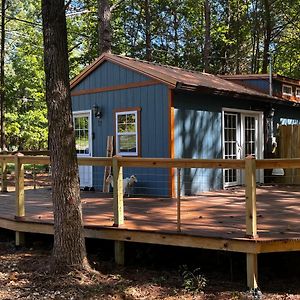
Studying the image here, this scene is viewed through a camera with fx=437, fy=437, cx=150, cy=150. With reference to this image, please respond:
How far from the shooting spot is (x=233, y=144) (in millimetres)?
11242

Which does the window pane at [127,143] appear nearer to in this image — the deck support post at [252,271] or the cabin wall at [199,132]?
the cabin wall at [199,132]

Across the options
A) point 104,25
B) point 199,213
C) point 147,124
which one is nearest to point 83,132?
point 147,124

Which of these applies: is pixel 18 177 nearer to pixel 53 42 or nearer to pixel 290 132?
pixel 53 42

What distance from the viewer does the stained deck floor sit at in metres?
5.71

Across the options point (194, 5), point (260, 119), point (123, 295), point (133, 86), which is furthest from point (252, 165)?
point (194, 5)

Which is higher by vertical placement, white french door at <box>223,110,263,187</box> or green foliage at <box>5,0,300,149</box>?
green foliage at <box>5,0,300,149</box>

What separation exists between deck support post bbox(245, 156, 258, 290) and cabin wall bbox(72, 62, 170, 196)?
4.14 metres

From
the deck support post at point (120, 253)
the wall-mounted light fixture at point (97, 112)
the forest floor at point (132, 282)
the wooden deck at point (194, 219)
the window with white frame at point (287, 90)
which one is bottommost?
the forest floor at point (132, 282)

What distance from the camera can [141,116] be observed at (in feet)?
32.0

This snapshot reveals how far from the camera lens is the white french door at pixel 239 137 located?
36.2 ft

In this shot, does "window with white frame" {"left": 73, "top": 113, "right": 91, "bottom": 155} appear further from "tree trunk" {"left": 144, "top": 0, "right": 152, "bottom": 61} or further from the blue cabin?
"tree trunk" {"left": 144, "top": 0, "right": 152, "bottom": 61}

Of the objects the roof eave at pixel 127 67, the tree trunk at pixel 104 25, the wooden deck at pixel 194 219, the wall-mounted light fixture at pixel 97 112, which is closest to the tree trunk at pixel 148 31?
the tree trunk at pixel 104 25

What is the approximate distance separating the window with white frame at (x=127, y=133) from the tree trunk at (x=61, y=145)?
14.6 ft

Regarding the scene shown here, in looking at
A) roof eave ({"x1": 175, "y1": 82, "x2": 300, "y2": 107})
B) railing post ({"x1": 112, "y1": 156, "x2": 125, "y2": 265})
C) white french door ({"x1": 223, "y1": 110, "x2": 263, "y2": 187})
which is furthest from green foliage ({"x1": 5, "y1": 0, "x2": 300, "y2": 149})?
railing post ({"x1": 112, "y1": 156, "x2": 125, "y2": 265})
